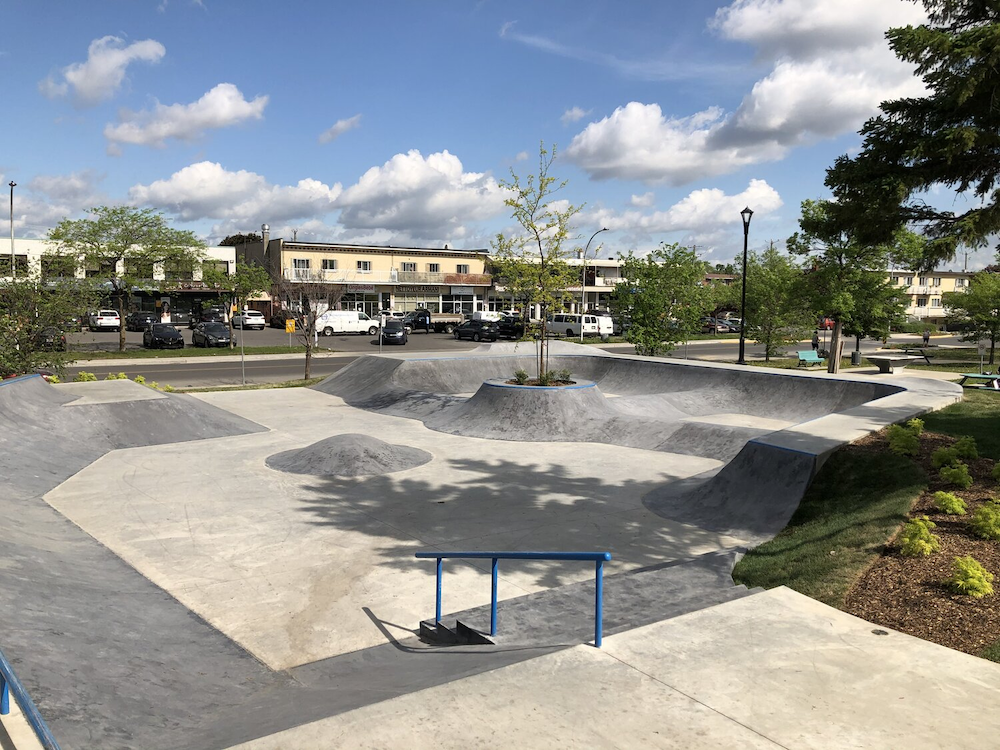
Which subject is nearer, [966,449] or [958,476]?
[958,476]

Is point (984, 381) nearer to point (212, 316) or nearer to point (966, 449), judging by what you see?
point (966, 449)

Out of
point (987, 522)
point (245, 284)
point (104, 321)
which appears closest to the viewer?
point (987, 522)

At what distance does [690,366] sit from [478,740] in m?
19.3

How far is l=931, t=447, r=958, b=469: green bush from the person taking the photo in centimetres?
894

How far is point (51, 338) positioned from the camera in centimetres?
1964

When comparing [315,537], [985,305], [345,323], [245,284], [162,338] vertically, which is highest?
[245,284]

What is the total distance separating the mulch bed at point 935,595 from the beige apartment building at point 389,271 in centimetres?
5856

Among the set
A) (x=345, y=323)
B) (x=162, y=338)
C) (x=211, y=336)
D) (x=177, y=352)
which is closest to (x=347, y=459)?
(x=177, y=352)

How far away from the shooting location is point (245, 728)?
4.34 metres

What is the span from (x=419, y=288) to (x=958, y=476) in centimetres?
6507

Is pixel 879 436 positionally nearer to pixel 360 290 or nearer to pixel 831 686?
pixel 831 686

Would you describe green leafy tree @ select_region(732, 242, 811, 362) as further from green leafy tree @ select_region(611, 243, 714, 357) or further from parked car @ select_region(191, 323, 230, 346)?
parked car @ select_region(191, 323, 230, 346)

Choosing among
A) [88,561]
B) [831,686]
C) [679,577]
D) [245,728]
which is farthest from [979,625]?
[88,561]

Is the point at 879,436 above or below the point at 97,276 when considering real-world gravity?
below
